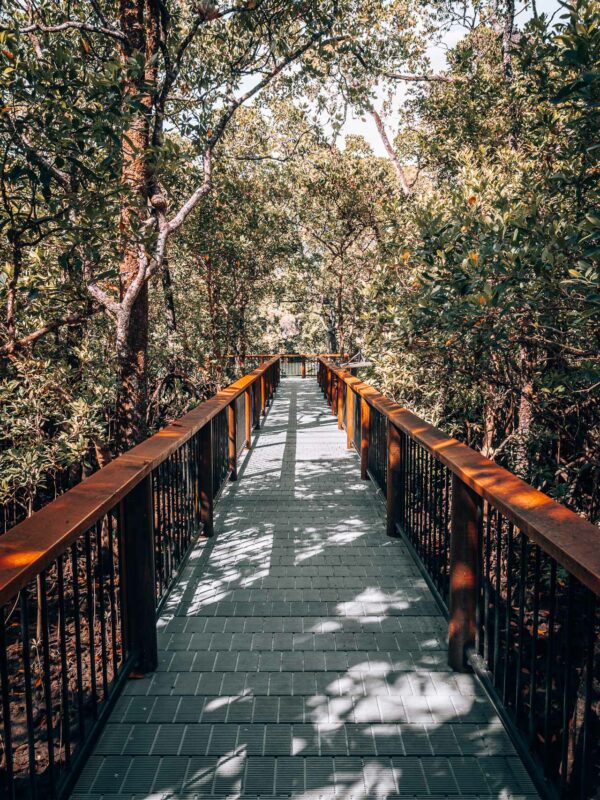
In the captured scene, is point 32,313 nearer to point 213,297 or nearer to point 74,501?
point 74,501

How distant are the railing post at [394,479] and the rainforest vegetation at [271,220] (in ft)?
3.07

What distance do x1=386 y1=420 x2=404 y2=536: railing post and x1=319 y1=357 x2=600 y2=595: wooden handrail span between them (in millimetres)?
1406

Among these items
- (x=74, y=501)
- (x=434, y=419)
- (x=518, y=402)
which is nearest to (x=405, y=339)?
(x=434, y=419)

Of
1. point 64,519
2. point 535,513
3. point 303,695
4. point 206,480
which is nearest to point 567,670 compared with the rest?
point 535,513

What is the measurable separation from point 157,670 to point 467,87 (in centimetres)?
895

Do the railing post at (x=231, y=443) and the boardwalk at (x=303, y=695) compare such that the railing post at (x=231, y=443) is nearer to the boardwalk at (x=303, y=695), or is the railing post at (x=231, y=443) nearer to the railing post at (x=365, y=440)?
the railing post at (x=365, y=440)

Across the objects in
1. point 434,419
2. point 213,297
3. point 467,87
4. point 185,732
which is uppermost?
point 467,87

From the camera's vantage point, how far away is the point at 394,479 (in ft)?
16.1

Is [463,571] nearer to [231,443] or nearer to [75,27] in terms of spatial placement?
[231,443]

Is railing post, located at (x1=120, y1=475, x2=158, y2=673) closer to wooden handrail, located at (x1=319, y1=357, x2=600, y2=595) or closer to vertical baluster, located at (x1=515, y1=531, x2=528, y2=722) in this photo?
wooden handrail, located at (x1=319, y1=357, x2=600, y2=595)

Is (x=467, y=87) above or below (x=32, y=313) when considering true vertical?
above

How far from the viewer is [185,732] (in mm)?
2523

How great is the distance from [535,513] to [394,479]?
2.87 m

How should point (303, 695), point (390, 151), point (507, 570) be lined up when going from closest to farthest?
point (507, 570), point (303, 695), point (390, 151)
